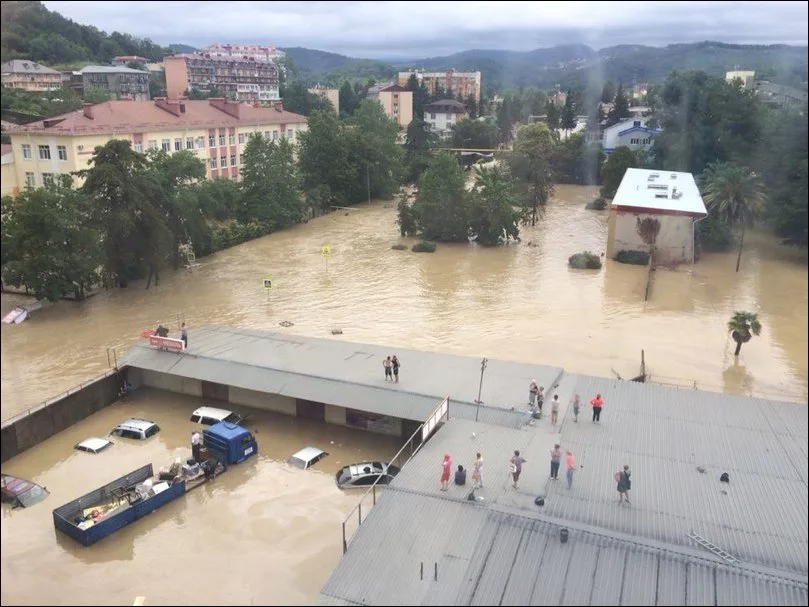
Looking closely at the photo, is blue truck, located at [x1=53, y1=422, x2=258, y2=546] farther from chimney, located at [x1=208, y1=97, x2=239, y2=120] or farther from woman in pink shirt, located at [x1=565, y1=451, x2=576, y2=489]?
chimney, located at [x1=208, y1=97, x2=239, y2=120]

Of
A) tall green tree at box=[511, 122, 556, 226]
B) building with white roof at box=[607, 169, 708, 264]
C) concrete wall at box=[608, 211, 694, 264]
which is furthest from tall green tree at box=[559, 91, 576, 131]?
concrete wall at box=[608, 211, 694, 264]

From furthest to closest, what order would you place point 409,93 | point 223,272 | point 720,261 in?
point 409,93 < point 223,272 < point 720,261

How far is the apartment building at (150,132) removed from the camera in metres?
19.1

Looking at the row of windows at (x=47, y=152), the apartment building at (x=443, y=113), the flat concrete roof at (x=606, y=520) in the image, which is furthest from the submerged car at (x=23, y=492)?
the apartment building at (x=443, y=113)

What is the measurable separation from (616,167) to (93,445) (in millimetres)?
26028

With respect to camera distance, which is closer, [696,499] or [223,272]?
[696,499]

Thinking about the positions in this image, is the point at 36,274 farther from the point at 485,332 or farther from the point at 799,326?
the point at 799,326

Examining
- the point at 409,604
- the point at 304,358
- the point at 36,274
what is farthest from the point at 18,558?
the point at 36,274

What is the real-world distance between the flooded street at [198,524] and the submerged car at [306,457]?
4.0 inches

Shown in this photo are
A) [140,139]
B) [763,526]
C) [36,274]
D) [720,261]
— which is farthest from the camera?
[140,139]

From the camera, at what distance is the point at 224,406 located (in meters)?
10.3

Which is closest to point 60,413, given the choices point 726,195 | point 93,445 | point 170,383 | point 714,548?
point 93,445

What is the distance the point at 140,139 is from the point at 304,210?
21.1 feet

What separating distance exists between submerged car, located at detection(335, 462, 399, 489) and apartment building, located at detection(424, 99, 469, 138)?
46.9 meters
